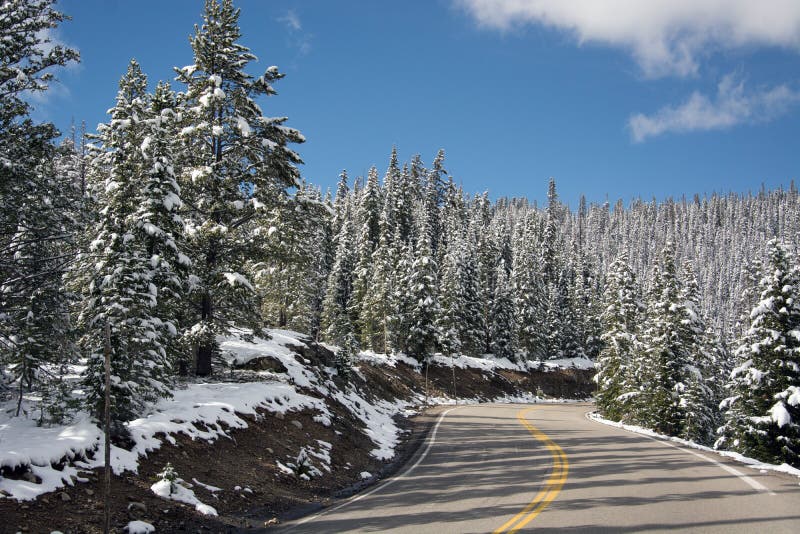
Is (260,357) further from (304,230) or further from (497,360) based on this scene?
(497,360)

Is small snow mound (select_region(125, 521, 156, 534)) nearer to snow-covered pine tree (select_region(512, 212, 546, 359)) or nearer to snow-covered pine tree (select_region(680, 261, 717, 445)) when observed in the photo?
snow-covered pine tree (select_region(680, 261, 717, 445))

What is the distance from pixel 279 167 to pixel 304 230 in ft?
8.73

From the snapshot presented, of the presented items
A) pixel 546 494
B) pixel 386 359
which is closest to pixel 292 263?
pixel 546 494

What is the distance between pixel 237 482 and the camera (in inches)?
458

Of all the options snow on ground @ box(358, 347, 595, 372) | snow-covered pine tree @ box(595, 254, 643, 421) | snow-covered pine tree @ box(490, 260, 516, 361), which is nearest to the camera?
snow-covered pine tree @ box(595, 254, 643, 421)

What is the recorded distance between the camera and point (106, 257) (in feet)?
43.0

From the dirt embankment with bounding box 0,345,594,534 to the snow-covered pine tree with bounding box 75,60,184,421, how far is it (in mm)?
1967

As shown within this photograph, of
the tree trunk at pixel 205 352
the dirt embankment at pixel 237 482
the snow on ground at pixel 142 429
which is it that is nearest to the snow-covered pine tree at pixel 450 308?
the dirt embankment at pixel 237 482

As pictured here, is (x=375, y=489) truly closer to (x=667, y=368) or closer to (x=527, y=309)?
(x=667, y=368)

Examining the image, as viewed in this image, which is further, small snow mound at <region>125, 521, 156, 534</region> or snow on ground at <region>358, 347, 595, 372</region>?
snow on ground at <region>358, 347, 595, 372</region>

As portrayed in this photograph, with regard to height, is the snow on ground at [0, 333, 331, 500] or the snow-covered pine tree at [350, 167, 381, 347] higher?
the snow-covered pine tree at [350, 167, 381, 347]

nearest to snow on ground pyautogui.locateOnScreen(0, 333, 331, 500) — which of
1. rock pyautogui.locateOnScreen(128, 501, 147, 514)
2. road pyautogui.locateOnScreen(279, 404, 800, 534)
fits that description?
rock pyautogui.locateOnScreen(128, 501, 147, 514)

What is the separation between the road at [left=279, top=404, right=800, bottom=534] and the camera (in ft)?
28.6

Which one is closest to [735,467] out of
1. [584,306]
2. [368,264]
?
[368,264]
